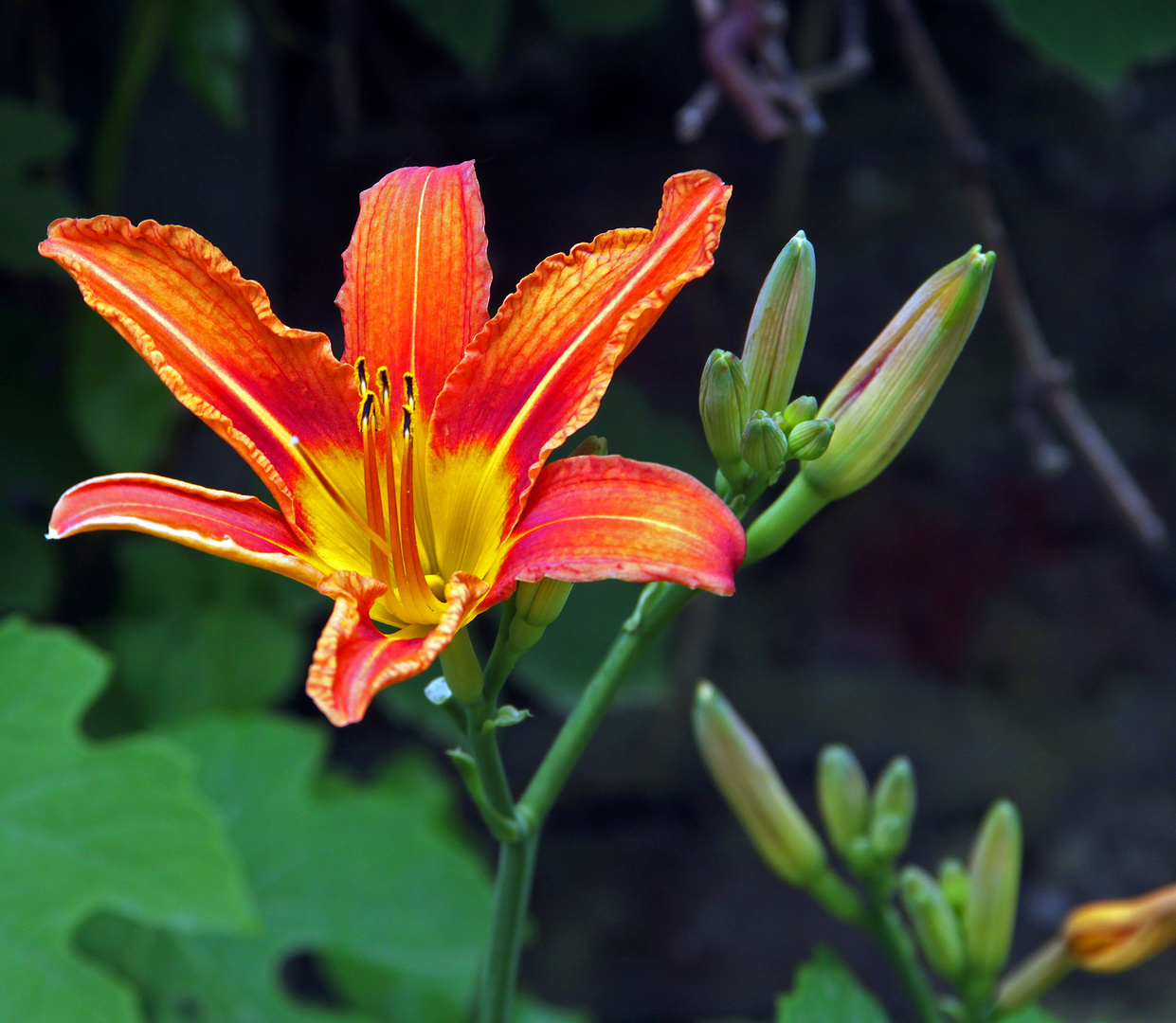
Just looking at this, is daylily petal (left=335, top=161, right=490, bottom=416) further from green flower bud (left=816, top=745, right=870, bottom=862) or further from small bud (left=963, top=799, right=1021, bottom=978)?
small bud (left=963, top=799, right=1021, bottom=978)

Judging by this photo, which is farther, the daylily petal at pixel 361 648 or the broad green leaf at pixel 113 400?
the broad green leaf at pixel 113 400

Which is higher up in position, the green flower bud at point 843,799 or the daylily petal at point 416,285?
the daylily petal at point 416,285

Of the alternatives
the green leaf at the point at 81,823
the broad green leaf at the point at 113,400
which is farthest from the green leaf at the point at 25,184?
the green leaf at the point at 81,823

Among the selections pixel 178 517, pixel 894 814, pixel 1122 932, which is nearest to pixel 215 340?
pixel 178 517

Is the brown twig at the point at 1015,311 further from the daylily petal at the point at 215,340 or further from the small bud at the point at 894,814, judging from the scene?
the daylily petal at the point at 215,340

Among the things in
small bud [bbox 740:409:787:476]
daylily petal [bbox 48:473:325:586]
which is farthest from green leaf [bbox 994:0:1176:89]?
daylily petal [bbox 48:473:325:586]

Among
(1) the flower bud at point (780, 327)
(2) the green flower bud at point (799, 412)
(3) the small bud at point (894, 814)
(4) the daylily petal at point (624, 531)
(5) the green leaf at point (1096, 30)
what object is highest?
(5) the green leaf at point (1096, 30)
